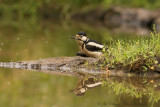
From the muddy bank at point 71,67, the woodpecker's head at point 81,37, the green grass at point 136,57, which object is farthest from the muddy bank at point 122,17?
the green grass at point 136,57

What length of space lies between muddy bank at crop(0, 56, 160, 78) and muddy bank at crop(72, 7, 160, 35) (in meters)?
15.4

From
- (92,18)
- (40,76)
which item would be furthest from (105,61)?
(92,18)

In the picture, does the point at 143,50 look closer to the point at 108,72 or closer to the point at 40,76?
the point at 108,72

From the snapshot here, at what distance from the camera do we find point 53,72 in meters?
7.38

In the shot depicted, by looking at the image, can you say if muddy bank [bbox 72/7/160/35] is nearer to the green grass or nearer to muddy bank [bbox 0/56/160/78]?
muddy bank [bbox 0/56/160/78]

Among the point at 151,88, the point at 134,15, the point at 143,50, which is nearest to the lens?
the point at 151,88

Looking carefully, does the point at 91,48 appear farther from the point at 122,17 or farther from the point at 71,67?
the point at 122,17

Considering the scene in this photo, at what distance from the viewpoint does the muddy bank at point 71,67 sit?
7294mm

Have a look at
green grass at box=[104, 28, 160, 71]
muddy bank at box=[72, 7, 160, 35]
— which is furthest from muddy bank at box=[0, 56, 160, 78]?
muddy bank at box=[72, 7, 160, 35]

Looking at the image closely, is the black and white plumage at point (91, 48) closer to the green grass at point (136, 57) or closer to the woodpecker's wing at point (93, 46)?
the woodpecker's wing at point (93, 46)

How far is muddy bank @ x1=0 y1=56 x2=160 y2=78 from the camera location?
23.9 ft

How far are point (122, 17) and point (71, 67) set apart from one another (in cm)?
1927

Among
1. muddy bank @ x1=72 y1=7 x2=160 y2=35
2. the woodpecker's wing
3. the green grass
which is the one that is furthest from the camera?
muddy bank @ x1=72 y1=7 x2=160 y2=35

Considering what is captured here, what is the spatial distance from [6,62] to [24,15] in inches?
1008
